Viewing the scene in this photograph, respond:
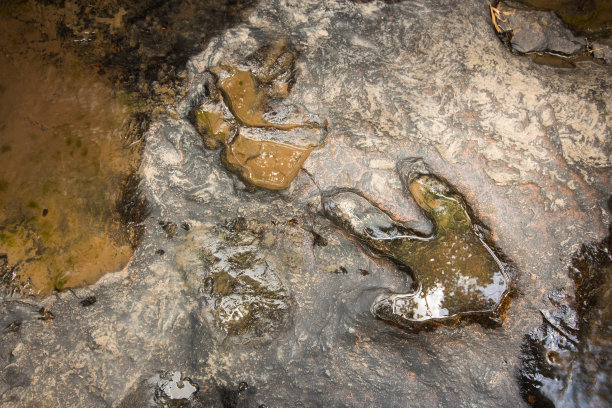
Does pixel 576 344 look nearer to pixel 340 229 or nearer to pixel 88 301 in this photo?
pixel 340 229

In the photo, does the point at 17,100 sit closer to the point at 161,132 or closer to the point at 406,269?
the point at 161,132

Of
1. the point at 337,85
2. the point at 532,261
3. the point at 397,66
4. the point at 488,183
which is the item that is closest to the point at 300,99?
the point at 337,85

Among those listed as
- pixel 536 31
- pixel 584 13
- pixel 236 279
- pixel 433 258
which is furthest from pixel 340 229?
pixel 584 13

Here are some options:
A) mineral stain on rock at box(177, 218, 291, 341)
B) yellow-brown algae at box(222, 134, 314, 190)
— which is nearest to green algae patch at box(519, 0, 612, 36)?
yellow-brown algae at box(222, 134, 314, 190)

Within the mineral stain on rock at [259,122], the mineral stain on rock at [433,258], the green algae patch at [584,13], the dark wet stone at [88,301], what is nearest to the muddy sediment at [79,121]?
the dark wet stone at [88,301]

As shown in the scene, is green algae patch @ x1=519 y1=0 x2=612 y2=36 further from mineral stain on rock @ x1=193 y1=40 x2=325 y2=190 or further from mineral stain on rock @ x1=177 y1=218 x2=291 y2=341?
mineral stain on rock @ x1=177 y1=218 x2=291 y2=341

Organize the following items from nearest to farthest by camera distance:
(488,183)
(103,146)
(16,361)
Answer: (16,361), (488,183), (103,146)

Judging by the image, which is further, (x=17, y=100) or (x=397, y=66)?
(x=17, y=100)
